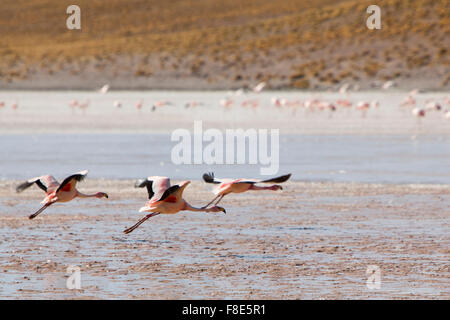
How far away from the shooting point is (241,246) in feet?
37.4

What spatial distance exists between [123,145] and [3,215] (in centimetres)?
1032

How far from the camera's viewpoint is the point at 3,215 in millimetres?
13531

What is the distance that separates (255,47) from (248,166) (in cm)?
4802

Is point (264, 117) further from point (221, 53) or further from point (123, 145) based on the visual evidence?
point (221, 53)

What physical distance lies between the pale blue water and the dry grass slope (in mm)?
28486

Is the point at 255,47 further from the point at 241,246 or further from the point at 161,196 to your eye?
the point at 161,196

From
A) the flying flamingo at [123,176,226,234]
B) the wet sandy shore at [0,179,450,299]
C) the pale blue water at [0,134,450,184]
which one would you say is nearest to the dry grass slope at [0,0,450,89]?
the pale blue water at [0,134,450,184]

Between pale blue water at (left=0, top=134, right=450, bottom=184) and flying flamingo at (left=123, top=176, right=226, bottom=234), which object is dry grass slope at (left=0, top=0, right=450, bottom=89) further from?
flying flamingo at (left=123, top=176, right=226, bottom=234)

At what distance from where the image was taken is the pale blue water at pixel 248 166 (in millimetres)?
18109

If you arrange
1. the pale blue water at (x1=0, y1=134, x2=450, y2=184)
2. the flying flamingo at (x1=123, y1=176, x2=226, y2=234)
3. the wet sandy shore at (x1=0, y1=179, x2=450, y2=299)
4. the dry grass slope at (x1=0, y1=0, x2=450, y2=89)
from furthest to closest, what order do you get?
the dry grass slope at (x1=0, y1=0, x2=450, y2=89) < the pale blue water at (x1=0, y1=134, x2=450, y2=184) < the flying flamingo at (x1=123, y1=176, x2=226, y2=234) < the wet sandy shore at (x1=0, y1=179, x2=450, y2=299)

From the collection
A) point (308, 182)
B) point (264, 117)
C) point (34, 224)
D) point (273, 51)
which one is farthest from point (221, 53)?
point (34, 224)

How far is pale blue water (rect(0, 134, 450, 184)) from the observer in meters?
18.1

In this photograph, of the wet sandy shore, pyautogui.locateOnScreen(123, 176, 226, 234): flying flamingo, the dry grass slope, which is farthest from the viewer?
the dry grass slope
